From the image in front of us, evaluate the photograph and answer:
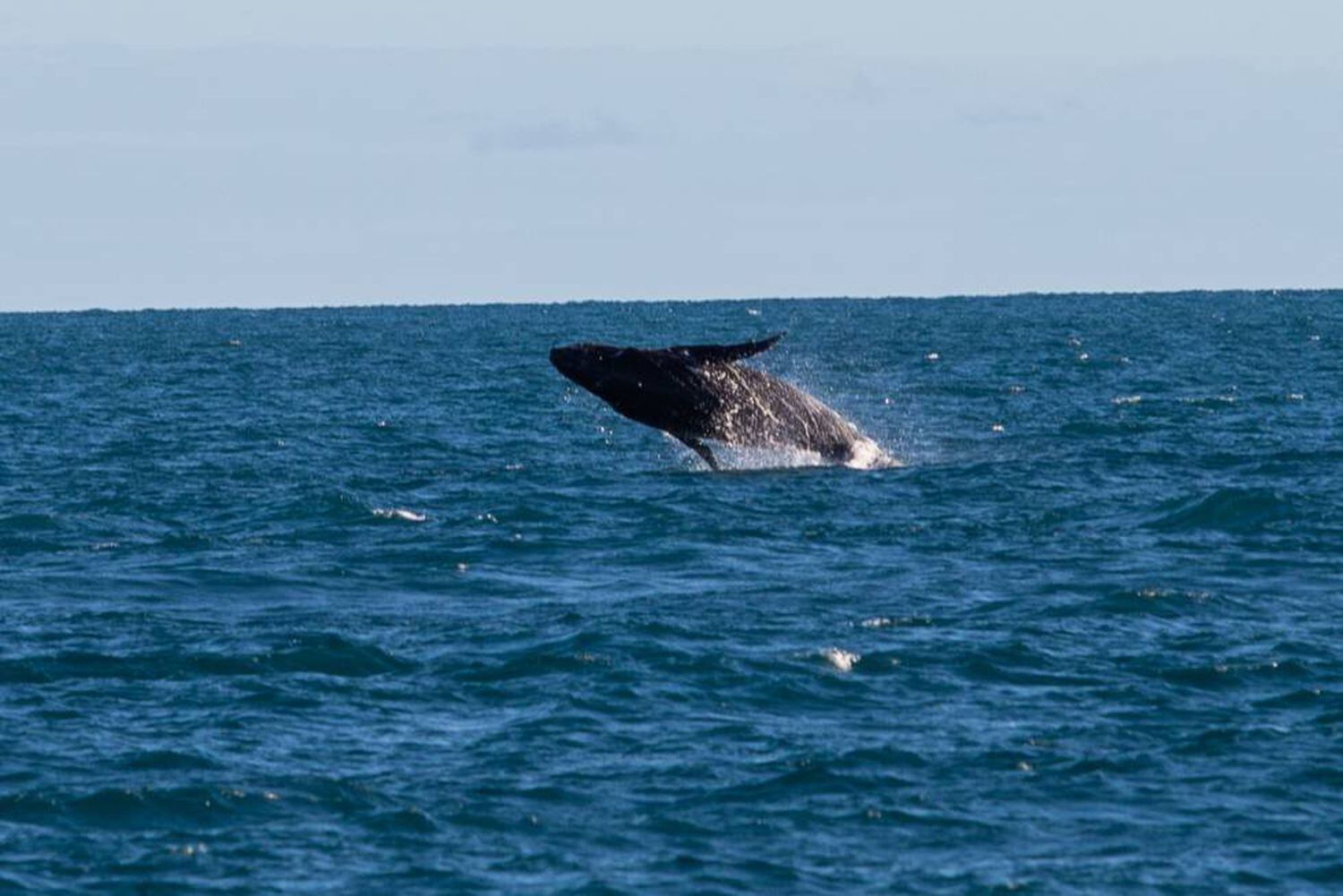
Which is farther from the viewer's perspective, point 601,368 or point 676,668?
point 601,368

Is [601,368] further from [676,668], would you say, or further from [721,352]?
[676,668]

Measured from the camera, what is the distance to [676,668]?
A: 21.1 metres

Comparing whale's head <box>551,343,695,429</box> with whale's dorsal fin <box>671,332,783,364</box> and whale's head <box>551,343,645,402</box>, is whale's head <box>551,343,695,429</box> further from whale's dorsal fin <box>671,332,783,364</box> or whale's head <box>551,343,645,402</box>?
whale's dorsal fin <box>671,332,783,364</box>

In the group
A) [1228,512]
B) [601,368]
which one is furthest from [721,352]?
[1228,512]

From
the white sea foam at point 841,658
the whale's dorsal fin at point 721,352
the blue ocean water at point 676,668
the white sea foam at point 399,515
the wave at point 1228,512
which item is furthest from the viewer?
the white sea foam at point 399,515

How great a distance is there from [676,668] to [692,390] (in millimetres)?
10005

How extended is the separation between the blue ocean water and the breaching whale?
115 centimetres

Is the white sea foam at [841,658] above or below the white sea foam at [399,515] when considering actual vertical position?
below

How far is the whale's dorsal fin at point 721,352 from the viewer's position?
27.7 m

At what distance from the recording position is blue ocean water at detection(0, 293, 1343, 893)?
1580 centimetres

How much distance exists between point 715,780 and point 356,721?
3.60 meters

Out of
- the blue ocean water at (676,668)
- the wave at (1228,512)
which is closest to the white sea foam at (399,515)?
the blue ocean water at (676,668)

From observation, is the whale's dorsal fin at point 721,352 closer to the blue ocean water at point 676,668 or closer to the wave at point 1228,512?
the blue ocean water at point 676,668

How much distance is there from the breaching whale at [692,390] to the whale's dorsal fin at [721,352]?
0.05 feet
